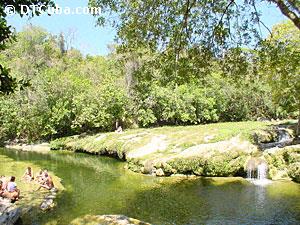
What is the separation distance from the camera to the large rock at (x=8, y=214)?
1844 centimetres

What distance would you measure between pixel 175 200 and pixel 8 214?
10.9 meters

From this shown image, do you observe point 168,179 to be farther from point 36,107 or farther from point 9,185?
point 36,107

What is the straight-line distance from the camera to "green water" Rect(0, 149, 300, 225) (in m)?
21.5

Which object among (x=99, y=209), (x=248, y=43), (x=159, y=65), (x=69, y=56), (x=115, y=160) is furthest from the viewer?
(x=69, y=56)

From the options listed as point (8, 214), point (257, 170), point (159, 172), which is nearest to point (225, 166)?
point (257, 170)

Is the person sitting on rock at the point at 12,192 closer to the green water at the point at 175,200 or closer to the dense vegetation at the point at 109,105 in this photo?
the green water at the point at 175,200

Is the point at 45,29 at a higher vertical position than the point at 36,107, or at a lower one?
higher

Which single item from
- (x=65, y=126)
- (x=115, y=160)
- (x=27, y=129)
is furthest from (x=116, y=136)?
(x=27, y=129)

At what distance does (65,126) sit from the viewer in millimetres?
64875

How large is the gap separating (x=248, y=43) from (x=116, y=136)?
36.8m

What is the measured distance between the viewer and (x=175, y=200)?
25.4m

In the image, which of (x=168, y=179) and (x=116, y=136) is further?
(x=116, y=136)

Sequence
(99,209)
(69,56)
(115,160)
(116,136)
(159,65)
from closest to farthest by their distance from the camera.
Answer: (159,65) → (99,209) → (115,160) → (116,136) → (69,56)

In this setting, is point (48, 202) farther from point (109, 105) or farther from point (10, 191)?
point (109, 105)
